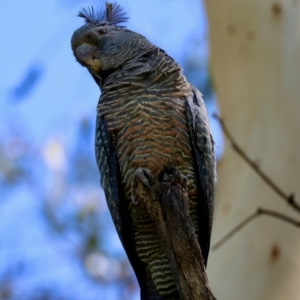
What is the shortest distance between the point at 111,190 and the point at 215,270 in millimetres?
1216

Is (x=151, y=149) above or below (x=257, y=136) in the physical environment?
below

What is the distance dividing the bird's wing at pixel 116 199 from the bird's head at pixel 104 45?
0.75 m

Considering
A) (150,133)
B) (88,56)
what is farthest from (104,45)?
(150,133)

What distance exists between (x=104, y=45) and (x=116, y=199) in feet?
5.18

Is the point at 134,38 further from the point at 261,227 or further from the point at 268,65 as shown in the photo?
the point at 261,227

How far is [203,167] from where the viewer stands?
17.4 feet

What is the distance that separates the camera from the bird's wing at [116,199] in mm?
5348

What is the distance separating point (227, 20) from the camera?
6.87 metres

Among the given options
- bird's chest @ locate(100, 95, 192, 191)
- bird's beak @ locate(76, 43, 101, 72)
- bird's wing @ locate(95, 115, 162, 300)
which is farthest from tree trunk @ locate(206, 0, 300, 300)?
bird's beak @ locate(76, 43, 101, 72)

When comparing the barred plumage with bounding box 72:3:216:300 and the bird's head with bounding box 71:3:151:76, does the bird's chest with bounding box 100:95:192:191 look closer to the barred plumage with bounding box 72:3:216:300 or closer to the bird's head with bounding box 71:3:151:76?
the barred plumage with bounding box 72:3:216:300

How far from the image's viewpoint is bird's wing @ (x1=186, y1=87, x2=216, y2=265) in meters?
5.29

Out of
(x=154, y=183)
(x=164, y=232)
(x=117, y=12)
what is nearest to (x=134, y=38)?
(x=117, y=12)

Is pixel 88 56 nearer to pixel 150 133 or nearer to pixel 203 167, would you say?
pixel 150 133

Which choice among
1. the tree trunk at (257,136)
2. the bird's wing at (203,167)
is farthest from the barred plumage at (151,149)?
the tree trunk at (257,136)
